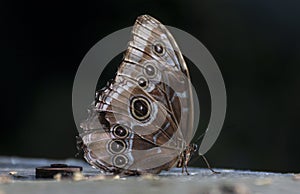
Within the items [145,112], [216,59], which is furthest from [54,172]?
[216,59]

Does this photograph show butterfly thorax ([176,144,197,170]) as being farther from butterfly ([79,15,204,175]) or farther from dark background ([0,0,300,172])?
dark background ([0,0,300,172])

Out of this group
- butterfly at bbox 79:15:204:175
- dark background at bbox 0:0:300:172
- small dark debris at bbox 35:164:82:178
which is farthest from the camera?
dark background at bbox 0:0:300:172

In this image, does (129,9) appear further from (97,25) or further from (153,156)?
(153,156)

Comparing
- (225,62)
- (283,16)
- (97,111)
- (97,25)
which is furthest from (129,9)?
(97,111)

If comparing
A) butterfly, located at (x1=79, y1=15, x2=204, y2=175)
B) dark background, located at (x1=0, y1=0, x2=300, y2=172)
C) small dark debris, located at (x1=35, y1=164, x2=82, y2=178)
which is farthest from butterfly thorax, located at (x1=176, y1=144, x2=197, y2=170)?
dark background, located at (x1=0, y1=0, x2=300, y2=172)

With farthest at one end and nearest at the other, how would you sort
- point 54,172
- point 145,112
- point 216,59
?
point 216,59, point 145,112, point 54,172

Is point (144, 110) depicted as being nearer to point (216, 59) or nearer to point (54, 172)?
point (54, 172)

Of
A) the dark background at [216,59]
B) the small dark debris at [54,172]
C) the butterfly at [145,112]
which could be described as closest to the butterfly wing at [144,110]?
the butterfly at [145,112]

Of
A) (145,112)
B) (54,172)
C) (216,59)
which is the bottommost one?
(54,172)
